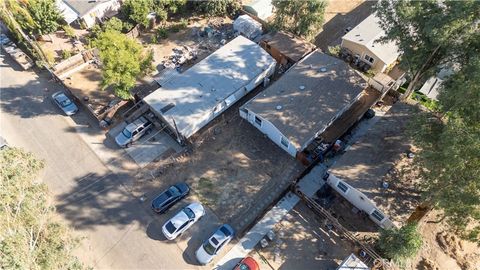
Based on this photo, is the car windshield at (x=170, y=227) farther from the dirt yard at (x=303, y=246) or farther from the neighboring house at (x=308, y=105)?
the neighboring house at (x=308, y=105)

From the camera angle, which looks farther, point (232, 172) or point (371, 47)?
→ point (371, 47)

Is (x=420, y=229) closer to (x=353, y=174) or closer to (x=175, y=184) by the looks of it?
(x=353, y=174)

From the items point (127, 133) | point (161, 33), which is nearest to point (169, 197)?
point (127, 133)

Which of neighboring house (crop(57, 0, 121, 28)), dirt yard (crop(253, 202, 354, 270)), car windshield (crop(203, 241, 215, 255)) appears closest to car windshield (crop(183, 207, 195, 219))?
car windshield (crop(203, 241, 215, 255))

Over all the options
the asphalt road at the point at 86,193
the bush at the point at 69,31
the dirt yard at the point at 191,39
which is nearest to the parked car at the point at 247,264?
the asphalt road at the point at 86,193

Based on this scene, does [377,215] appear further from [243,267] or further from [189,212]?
[189,212]

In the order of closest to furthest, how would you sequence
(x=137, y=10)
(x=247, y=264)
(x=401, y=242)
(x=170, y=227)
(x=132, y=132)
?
(x=401, y=242) < (x=247, y=264) < (x=170, y=227) < (x=132, y=132) < (x=137, y=10)

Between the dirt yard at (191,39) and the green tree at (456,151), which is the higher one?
the green tree at (456,151)
